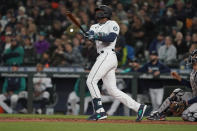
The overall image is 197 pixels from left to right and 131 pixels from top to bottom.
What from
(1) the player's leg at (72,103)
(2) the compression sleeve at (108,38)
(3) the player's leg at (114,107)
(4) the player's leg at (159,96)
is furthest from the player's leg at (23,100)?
(2) the compression sleeve at (108,38)

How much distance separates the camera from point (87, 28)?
47.6 ft

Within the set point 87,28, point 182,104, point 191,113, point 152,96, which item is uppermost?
point 87,28

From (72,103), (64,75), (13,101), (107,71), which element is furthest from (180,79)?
(13,101)

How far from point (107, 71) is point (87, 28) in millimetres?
5415

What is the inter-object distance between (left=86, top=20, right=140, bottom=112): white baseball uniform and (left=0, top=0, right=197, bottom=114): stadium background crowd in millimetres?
3502

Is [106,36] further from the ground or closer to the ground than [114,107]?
further from the ground

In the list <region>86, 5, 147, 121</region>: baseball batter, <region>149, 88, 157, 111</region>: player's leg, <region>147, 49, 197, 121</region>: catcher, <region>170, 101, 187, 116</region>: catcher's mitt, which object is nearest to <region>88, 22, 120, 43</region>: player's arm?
<region>86, 5, 147, 121</region>: baseball batter

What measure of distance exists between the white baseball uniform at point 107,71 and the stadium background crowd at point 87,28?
350cm

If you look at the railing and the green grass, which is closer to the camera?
the green grass

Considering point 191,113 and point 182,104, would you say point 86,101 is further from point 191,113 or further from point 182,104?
point 191,113

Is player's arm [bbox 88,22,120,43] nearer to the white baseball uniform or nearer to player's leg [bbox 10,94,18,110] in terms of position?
the white baseball uniform

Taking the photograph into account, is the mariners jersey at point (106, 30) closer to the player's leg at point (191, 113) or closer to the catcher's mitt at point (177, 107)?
the catcher's mitt at point (177, 107)

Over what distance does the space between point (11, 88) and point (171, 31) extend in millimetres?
4750

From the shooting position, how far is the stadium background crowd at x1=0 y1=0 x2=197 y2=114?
14.2 m
